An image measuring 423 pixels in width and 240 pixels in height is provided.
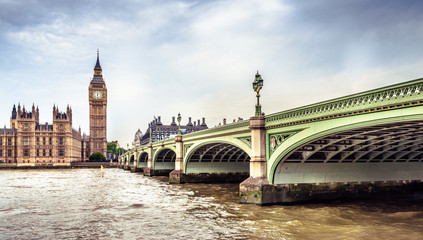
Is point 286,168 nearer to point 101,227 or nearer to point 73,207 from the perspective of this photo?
point 101,227

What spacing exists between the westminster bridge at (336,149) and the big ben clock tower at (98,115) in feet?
455

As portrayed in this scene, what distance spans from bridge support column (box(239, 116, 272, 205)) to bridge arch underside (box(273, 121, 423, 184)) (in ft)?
2.74

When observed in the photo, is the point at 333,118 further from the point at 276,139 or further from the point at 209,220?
the point at 209,220

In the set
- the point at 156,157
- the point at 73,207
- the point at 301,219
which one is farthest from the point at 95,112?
the point at 301,219

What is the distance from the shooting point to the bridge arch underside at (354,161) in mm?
20312

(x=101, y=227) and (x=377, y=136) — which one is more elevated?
(x=377, y=136)

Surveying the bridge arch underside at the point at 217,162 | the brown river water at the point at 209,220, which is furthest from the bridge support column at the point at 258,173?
the bridge arch underside at the point at 217,162

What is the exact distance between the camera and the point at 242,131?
82.3 ft

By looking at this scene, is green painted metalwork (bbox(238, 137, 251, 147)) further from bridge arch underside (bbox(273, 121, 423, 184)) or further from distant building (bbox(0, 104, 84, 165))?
distant building (bbox(0, 104, 84, 165))

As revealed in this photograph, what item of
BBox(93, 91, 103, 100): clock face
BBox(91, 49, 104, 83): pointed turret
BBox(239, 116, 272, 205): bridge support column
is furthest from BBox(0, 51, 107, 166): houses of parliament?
BBox(239, 116, 272, 205): bridge support column

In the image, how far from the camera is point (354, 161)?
919 inches

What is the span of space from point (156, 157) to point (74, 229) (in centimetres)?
4261

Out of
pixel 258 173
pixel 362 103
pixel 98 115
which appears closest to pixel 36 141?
pixel 98 115

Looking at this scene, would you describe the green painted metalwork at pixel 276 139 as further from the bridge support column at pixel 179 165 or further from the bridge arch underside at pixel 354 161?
the bridge support column at pixel 179 165
